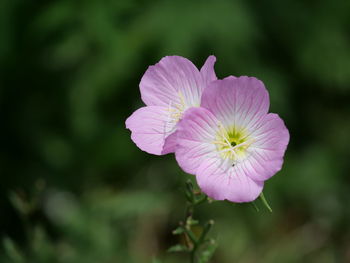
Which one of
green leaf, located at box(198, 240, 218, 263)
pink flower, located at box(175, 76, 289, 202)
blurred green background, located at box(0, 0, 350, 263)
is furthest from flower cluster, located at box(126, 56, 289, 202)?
blurred green background, located at box(0, 0, 350, 263)

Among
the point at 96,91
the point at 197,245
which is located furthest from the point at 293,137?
the point at 197,245

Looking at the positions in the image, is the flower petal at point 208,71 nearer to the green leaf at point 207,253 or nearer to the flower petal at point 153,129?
the flower petal at point 153,129

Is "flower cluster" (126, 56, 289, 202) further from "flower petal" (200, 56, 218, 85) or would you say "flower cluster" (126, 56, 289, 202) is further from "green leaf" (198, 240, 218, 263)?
"green leaf" (198, 240, 218, 263)

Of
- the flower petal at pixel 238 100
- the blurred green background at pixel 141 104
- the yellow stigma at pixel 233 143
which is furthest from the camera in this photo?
the blurred green background at pixel 141 104

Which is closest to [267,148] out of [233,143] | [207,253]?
[233,143]

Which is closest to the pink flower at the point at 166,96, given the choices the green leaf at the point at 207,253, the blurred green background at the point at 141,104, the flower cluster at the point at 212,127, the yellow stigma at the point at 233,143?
the flower cluster at the point at 212,127
